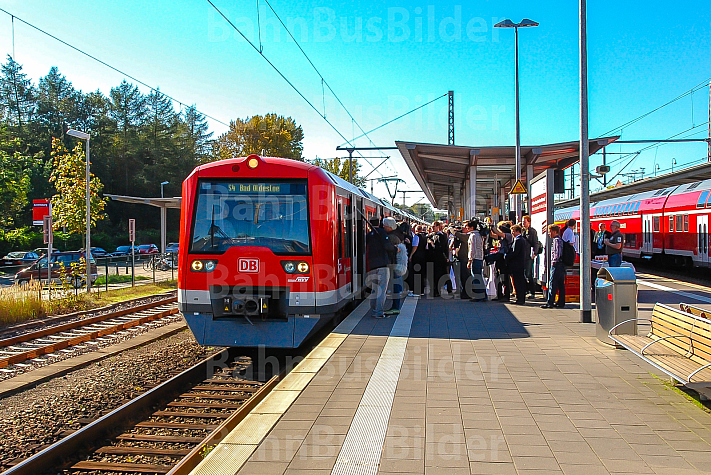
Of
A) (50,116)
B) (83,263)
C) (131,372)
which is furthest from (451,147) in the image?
(50,116)

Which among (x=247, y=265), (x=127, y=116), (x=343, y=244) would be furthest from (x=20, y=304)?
(x=127, y=116)

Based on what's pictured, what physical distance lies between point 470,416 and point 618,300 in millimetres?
3617

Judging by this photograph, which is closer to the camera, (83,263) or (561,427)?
(561,427)

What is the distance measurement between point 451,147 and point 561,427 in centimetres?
1842

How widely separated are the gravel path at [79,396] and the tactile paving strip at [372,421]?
297cm

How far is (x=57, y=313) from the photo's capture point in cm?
1454

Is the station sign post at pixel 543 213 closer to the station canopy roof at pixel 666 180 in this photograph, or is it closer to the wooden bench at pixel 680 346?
the wooden bench at pixel 680 346

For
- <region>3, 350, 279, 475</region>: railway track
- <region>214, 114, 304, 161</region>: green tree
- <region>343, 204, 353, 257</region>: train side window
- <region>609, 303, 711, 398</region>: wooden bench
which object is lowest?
<region>3, 350, 279, 475</region>: railway track

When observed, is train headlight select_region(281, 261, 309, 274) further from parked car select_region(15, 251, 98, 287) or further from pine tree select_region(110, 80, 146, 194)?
pine tree select_region(110, 80, 146, 194)

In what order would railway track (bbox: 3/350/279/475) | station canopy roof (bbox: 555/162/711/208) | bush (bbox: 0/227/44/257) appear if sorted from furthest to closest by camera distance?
bush (bbox: 0/227/44/257)
station canopy roof (bbox: 555/162/711/208)
railway track (bbox: 3/350/279/475)

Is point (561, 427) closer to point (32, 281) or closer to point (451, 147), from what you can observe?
point (32, 281)

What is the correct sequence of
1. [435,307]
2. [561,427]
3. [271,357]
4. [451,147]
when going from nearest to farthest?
[561,427]
[271,357]
[435,307]
[451,147]

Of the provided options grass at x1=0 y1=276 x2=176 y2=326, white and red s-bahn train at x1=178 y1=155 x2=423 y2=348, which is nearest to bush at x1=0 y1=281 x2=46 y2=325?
grass at x1=0 y1=276 x2=176 y2=326

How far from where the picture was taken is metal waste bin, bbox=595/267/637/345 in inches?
302
